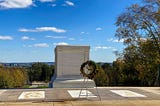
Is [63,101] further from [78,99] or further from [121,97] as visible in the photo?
[121,97]

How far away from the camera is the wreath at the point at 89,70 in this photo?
9.94 m

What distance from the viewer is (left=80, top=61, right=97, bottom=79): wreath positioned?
391 inches

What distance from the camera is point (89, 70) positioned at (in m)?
10.0

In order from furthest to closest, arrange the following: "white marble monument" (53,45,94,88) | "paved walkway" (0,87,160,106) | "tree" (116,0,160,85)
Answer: "tree" (116,0,160,85)
"white marble monument" (53,45,94,88)
"paved walkway" (0,87,160,106)

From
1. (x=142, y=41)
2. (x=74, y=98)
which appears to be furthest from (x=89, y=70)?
(x=142, y=41)

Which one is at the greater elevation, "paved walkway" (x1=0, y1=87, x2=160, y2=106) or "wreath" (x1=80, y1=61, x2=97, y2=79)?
"wreath" (x1=80, y1=61, x2=97, y2=79)

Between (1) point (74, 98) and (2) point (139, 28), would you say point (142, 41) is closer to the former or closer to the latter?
(2) point (139, 28)

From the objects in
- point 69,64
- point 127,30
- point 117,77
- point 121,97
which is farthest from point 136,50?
point 121,97

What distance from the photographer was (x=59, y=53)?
12.1 m

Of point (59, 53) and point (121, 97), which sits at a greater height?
point (59, 53)

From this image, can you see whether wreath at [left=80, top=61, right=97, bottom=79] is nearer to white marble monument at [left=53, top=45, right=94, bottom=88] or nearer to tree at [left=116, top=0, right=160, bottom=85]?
white marble monument at [left=53, top=45, right=94, bottom=88]

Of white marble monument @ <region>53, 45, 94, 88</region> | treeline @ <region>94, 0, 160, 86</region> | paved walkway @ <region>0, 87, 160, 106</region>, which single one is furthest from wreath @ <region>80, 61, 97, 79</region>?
treeline @ <region>94, 0, 160, 86</region>

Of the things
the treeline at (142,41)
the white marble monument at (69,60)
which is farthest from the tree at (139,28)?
the white marble monument at (69,60)

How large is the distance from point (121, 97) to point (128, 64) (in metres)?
14.6
